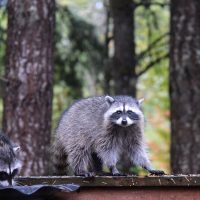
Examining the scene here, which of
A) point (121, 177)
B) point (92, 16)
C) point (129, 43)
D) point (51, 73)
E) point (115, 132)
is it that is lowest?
point (121, 177)

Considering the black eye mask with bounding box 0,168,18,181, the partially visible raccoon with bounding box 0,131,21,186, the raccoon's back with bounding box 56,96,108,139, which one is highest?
the raccoon's back with bounding box 56,96,108,139

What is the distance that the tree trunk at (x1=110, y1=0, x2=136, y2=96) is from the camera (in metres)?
11.8

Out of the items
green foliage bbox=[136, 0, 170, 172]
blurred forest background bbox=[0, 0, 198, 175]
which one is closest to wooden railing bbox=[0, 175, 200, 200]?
blurred forest background bbox=[0, 0, 198, 175]

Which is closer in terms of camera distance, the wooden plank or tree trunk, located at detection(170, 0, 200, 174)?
the wooden plank

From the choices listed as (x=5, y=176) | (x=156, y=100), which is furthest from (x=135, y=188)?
(x=156, y=100)

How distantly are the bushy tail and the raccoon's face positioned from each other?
718 millimetres

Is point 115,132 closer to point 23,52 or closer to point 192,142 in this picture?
point 23,52

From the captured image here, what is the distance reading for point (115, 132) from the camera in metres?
6.06

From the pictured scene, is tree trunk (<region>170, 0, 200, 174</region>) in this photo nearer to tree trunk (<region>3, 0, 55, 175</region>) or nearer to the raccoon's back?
tree trunk (<region>3, 0, 55, 175</region>)

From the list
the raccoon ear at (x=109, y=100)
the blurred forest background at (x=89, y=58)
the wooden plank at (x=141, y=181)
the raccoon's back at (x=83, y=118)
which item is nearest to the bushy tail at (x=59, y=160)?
the raccoon's back at (x=83, y=118)

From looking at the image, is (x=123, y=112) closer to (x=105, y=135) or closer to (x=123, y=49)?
(x=105, y=135)

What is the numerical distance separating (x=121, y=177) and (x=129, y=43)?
7254mm

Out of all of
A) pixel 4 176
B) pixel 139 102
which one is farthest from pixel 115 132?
pixel 4 176

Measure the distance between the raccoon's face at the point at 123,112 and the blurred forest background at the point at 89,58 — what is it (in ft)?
5.39
